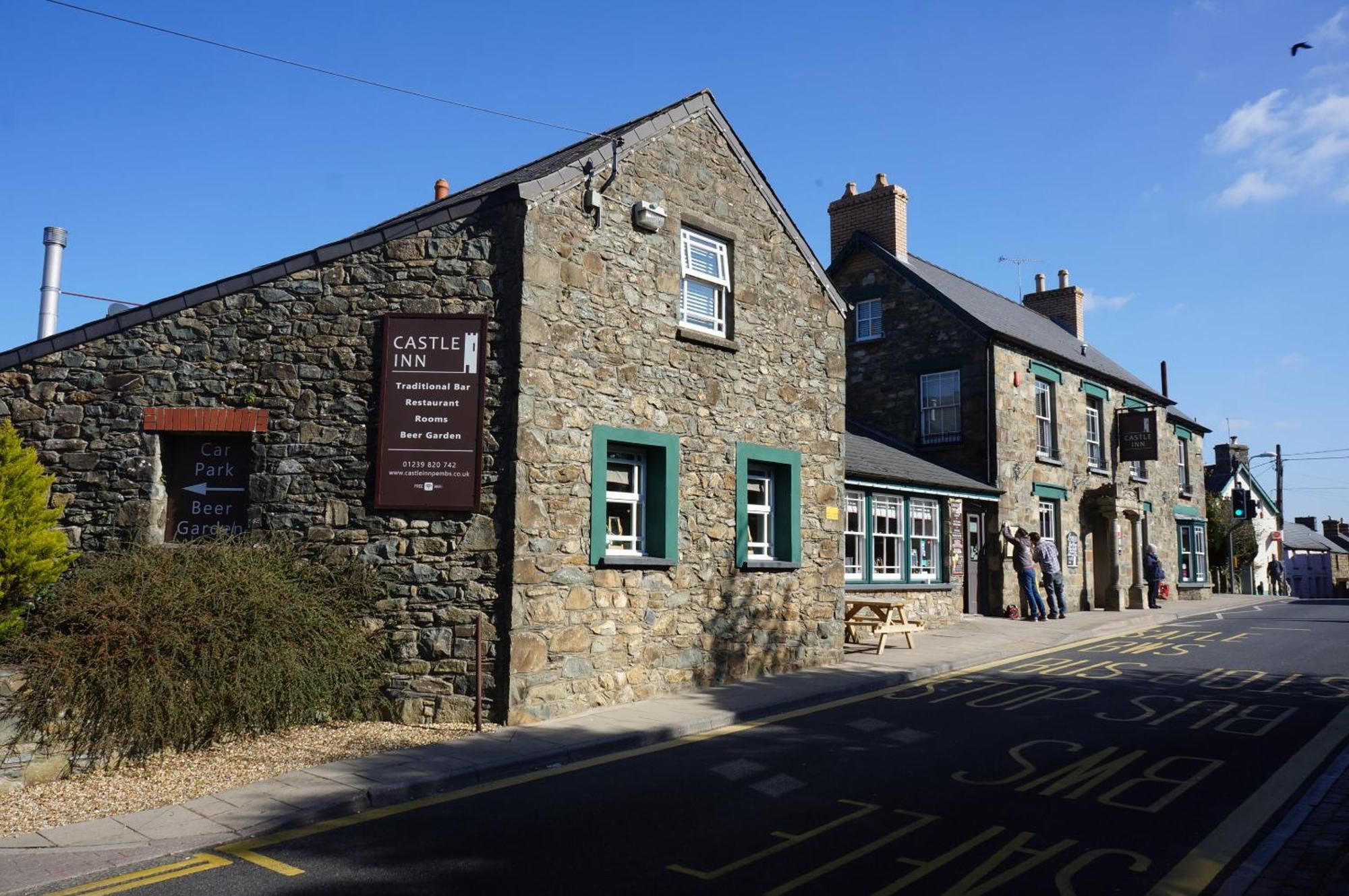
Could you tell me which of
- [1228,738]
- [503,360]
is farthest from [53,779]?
[1228,738]

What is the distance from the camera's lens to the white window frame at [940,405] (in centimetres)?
2269

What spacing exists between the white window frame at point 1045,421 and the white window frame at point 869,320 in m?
4.24

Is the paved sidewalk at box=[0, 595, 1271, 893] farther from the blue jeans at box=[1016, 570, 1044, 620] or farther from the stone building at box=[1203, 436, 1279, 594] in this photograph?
the stone building at box=[1203, 436, 1279, 594]

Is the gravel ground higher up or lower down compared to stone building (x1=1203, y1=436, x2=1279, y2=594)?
lower down

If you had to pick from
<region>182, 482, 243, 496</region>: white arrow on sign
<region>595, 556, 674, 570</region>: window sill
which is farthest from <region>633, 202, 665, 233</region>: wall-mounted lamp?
<region>182, 482, 243, 496</region>: white arrow on sign

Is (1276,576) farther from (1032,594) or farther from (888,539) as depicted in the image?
(888,539)

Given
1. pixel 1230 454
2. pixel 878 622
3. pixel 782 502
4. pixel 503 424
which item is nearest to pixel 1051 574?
pixel 878 622

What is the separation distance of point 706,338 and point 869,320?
1424 centimetres

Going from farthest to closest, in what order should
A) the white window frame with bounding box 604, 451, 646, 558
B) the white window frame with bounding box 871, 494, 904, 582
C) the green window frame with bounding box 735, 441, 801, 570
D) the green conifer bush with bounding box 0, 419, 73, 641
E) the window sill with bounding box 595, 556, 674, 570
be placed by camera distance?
the white window frame with bounding box 871, 494, 904, 582, the green window frame with bounding box 735, 441, 801, 570, the white window frame with bounding box 604, 451, 646, 558, the window sill with bounding box 595, 556, 674, 570, the green conifer bush with bounding box 0, 419, 73, 641

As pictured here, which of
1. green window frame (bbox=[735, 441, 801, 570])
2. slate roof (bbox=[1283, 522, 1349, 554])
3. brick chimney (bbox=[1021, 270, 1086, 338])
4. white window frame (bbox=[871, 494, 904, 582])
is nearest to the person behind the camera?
green window frame (bbox=[735, 441, 801, 570])

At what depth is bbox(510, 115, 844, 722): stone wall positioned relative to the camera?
9.66m

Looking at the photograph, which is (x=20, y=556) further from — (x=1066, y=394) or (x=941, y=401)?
(x=1066, y=394)

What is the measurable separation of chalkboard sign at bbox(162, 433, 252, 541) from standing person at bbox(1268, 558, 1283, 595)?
5028 centimetres

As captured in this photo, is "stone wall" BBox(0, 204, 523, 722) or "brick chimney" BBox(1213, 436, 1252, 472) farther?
"brick chimney" BBox(1213, 436, 1252, 472)
